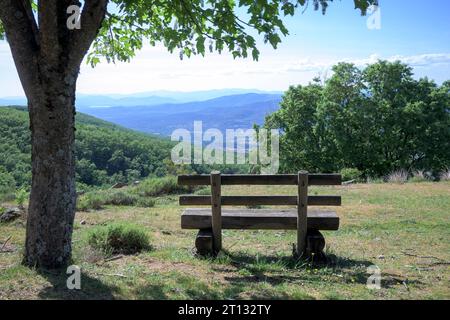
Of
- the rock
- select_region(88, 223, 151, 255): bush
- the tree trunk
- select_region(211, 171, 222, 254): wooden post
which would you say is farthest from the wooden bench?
the rock

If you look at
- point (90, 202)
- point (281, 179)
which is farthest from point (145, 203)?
point (281, 179)

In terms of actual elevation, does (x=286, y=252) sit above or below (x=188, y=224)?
below

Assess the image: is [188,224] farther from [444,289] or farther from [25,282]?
[444,289]

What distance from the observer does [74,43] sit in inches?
225

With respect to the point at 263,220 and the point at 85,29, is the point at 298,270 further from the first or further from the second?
the point at 85,29

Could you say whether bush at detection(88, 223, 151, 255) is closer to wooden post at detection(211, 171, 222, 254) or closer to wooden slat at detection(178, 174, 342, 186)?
wooden post at detection(211, 171, 222, 254)

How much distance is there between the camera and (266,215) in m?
7.53

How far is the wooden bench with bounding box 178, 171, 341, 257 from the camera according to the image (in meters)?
7.23

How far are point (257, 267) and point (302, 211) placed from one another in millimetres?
1200

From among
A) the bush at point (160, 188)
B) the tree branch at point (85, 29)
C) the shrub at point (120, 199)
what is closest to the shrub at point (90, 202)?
the shrub at point (120, 199)

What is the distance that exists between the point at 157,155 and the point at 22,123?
20533 mm

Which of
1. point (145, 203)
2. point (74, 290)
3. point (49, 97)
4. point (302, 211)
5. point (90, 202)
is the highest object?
point (49, 97)

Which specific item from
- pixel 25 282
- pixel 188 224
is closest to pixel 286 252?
pixel 188 224

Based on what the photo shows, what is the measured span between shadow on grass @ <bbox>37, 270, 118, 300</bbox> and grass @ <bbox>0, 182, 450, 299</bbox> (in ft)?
0.04
